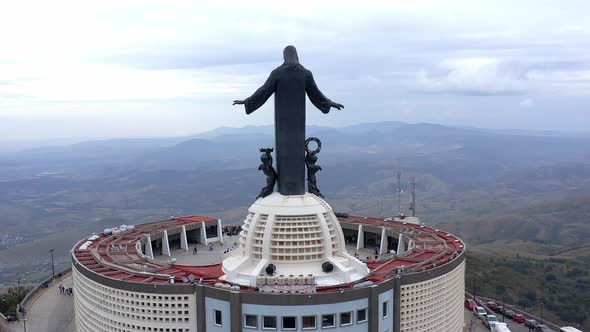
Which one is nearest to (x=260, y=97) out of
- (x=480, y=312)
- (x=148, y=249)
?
(x=148, y=249)

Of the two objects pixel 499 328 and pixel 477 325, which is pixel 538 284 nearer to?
pixel 477 325

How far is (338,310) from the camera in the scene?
40.1 m

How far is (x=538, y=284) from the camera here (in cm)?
10338

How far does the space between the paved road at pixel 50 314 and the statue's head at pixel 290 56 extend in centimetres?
3705

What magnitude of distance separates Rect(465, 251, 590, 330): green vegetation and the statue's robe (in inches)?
2030

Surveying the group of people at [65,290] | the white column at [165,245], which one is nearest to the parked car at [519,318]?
the white column at [165,245]

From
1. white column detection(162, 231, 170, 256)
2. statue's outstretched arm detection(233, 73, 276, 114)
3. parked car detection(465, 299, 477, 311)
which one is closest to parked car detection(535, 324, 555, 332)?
parked car detection(465, 299, 477, 311)

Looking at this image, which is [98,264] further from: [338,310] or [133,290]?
[338,310]

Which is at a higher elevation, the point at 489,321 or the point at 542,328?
the point at 489,321

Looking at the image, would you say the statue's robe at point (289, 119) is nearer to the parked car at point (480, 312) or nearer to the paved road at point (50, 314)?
the paved road at point (50, 314)

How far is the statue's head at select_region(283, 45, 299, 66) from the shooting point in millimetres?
50594

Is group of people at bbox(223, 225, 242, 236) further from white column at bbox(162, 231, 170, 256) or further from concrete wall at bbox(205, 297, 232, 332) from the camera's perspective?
concrete wall at bbox(205, 297, 232, 332)

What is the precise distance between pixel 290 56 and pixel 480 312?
133 ft

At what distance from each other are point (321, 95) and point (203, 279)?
71.1 ft
